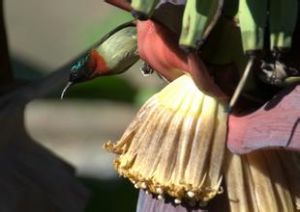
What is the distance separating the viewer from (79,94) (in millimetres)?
1164

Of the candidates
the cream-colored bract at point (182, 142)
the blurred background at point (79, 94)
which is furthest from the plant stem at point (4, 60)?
the cream-colored bract at point (182, 142)

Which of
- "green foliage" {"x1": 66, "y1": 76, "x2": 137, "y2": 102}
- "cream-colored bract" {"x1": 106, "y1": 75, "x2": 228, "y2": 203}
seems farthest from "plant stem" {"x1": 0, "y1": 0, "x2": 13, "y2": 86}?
"cream-colored bract" {"x1": 106, "y1": 75, "x2": 228, "y2": 203}

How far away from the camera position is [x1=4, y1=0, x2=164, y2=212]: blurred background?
116 cm

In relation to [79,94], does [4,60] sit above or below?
above

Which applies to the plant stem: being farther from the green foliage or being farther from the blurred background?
the green foliage

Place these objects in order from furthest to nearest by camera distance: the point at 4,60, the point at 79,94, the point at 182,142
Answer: the point at 79,94, the point at 4,60, the point at 182,142

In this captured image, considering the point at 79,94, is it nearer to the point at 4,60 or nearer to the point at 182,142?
the point at 4,60

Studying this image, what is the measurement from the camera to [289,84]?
1.78 ft

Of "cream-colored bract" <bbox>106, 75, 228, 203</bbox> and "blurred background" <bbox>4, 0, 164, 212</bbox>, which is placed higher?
"cream-colored bract" <bbox>106, 75, 228, 203</bbox>

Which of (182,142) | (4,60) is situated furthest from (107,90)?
(182,142)

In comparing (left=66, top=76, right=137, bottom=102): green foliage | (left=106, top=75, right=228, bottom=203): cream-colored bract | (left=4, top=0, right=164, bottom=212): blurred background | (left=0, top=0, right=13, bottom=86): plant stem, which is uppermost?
(left=106, top=75, right=228, bottom=203): cream-colored bract

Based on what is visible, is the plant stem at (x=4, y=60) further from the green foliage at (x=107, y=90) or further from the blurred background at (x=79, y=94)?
the green foliage at (x=107, y=90)

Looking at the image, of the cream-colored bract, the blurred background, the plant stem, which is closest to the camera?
the cream-colored bract

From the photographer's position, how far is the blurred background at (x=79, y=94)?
1.16m
